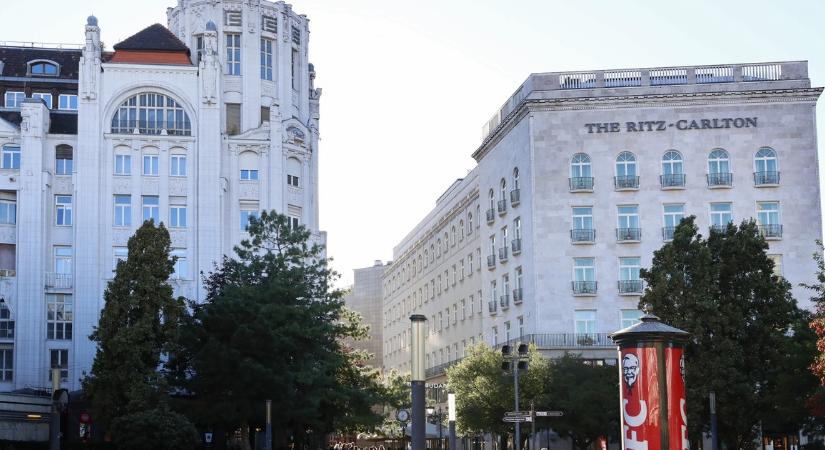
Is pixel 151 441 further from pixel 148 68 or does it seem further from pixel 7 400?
pixel 148 68

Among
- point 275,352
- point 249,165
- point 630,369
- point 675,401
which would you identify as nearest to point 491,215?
point 249,165

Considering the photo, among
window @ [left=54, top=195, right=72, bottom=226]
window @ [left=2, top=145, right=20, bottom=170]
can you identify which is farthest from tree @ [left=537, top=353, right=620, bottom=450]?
window @ [left=2, top=145, right=20, bottom=170]

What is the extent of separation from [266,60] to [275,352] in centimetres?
2880

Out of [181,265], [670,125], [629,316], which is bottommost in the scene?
[629,316]

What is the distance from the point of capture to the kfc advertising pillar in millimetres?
28578

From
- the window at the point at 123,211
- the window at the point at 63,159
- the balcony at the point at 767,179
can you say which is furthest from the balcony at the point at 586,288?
the window at the point at 63,159

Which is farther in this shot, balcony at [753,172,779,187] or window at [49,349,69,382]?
window at [49,349,69,382]

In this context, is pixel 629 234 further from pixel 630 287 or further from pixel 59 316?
pixel 59 316

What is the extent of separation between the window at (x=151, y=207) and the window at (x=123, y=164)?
1.86m

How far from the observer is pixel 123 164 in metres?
73.9

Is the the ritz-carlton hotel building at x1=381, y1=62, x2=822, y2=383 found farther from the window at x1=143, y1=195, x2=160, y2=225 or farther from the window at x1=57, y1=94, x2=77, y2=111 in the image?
the window at x1=57, y1=94, x2=77, y2=111

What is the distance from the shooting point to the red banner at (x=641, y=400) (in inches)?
1125

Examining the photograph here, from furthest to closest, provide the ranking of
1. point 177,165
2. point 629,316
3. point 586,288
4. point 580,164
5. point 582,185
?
point 177,165
point 580,164
point 582,185
point 586,288
point 629,316

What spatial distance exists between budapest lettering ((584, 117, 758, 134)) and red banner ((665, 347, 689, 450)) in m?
44.6
